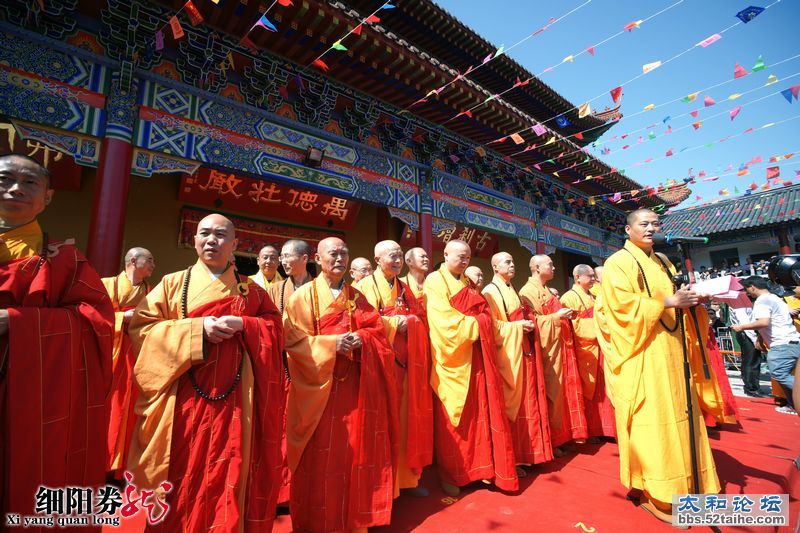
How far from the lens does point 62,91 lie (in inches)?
151

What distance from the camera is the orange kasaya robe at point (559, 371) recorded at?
3.85 meters

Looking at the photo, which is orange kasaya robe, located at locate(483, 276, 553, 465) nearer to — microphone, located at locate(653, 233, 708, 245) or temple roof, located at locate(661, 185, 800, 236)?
microphone, located at locate(653, 233, 708, 245)

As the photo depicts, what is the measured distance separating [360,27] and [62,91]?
3224 mm

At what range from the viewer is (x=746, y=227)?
16.5 meters

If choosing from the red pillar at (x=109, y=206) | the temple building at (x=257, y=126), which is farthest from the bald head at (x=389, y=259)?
the red pillar at (x=109, y=206)

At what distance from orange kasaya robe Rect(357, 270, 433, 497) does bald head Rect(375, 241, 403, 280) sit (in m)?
0.07

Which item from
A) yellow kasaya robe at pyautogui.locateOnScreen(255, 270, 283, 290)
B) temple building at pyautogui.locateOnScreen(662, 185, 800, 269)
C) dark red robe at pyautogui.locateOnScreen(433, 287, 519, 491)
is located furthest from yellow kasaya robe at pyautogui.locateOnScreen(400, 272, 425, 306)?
temple building at pyautogui.locateOnScreen(662, 185, 800, 269)

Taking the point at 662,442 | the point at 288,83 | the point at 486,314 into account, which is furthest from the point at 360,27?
the point at 662,442

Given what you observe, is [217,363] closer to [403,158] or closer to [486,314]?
[486,314]

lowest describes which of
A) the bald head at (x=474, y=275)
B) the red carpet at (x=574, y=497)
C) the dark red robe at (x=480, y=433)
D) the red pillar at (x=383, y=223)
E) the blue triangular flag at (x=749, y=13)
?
the red carpet at (x=574, y=497)

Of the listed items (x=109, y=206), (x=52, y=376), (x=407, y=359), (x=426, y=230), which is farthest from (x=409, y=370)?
(x=426, y=230)

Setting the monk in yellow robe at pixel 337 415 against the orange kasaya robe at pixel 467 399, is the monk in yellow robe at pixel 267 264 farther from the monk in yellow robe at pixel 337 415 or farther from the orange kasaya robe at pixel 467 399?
the orange kasaya robe at pixel 467 399

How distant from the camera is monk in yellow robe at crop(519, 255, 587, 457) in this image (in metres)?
3.85

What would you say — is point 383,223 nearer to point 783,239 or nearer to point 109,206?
point 109,206
